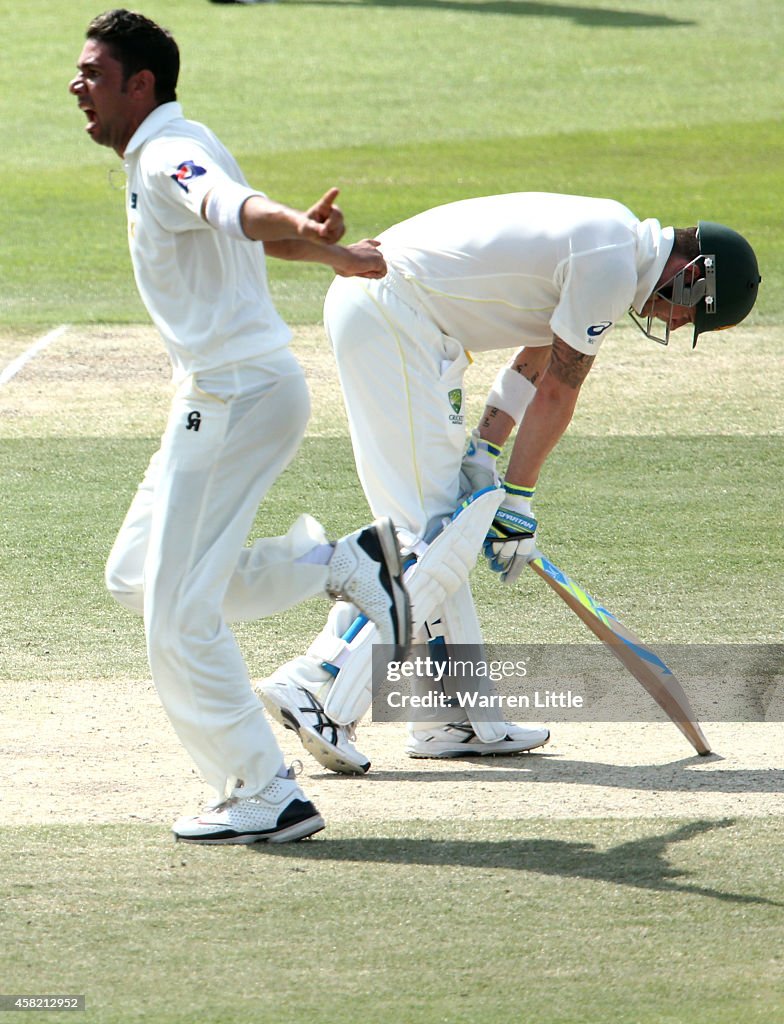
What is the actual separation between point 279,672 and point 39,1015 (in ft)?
6.05

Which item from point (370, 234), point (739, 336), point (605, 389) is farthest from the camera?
point (370, 234)

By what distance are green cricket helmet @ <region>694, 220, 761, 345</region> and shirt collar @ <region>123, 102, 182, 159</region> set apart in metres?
1.86

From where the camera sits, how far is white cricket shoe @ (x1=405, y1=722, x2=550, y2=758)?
5.48 metres

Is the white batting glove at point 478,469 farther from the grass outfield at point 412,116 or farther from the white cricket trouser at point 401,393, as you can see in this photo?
the grass outfield at point 412,116

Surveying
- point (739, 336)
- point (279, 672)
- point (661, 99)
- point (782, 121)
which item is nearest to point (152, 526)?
point (279, 672)

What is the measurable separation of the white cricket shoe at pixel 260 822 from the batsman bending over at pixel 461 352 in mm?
539

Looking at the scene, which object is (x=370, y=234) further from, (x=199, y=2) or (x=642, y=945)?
(x=199, y=2)

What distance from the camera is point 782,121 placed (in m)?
23.7

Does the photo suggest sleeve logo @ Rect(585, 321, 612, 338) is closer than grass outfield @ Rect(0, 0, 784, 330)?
Yes

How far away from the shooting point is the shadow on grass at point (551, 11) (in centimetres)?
3164

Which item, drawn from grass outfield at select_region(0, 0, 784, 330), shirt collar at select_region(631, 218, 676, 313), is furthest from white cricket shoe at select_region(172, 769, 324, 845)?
grass outfield at select_region(0, 0, 784, 330)

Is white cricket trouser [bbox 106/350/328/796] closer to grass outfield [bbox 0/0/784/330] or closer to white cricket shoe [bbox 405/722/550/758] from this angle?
white cricket shoe [bbox 405/722/550/758]

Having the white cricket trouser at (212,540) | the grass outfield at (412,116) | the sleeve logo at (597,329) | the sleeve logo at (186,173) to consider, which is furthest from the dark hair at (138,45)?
the grass outfield at (412,116)

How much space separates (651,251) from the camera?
17.7 feet
